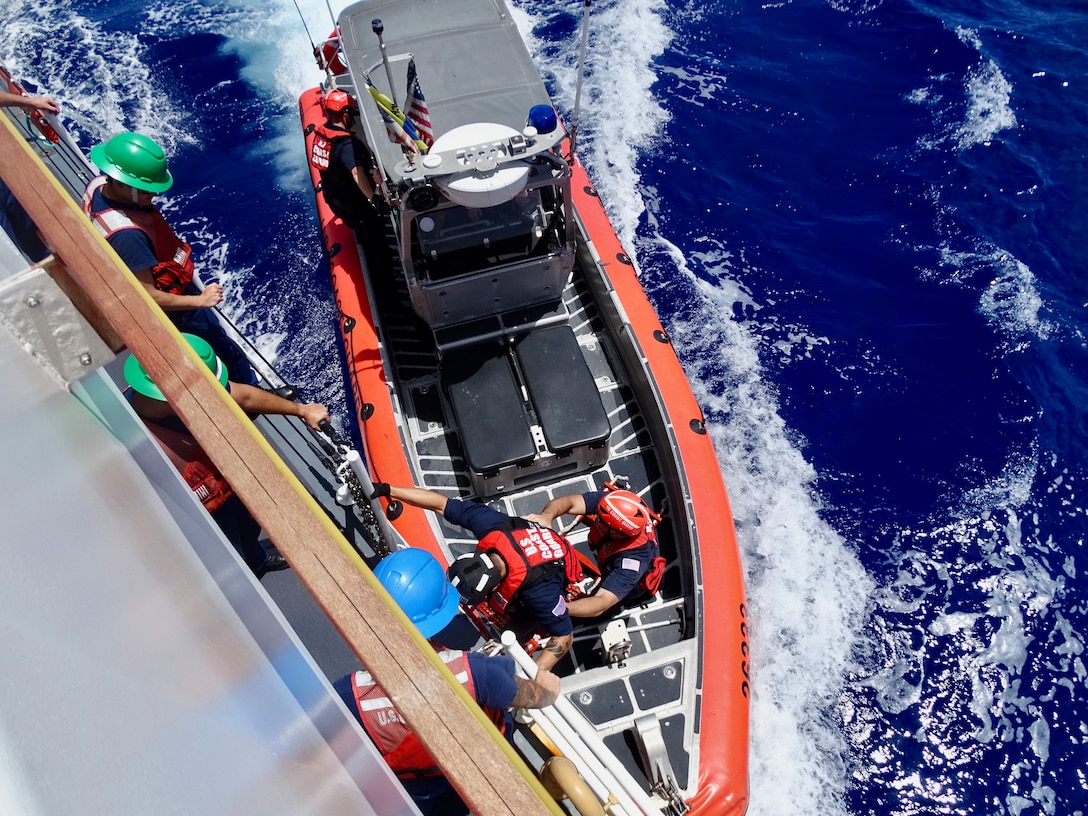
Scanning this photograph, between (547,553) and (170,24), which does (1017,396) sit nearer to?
(547,553)

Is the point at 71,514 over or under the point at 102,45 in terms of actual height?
over

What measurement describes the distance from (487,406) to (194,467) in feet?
9.35

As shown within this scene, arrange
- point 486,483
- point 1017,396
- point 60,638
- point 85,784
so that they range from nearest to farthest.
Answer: point 85,784
point 60,638
point 486,483
point 1017,396

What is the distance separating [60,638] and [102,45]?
11.7 metres

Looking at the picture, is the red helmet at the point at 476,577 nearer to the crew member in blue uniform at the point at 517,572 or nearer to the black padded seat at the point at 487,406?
the crew member in blue uniform at the point at 517,572

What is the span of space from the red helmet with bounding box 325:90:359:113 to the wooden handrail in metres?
5.01

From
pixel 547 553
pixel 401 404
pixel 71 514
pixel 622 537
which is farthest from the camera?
pixel 401 404

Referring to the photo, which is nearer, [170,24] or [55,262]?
[55,262]

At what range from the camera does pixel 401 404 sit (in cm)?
601

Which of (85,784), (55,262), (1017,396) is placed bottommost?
(1017,396)

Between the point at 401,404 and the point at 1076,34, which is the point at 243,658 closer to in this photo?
the point at 401,404

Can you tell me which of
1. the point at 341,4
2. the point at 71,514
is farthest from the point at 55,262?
the point at 341,4

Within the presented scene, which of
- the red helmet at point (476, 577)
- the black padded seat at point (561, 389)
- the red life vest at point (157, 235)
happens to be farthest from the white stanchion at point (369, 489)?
the red life vest at point (157, 235)

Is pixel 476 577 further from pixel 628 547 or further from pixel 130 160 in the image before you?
pixel 130 160
